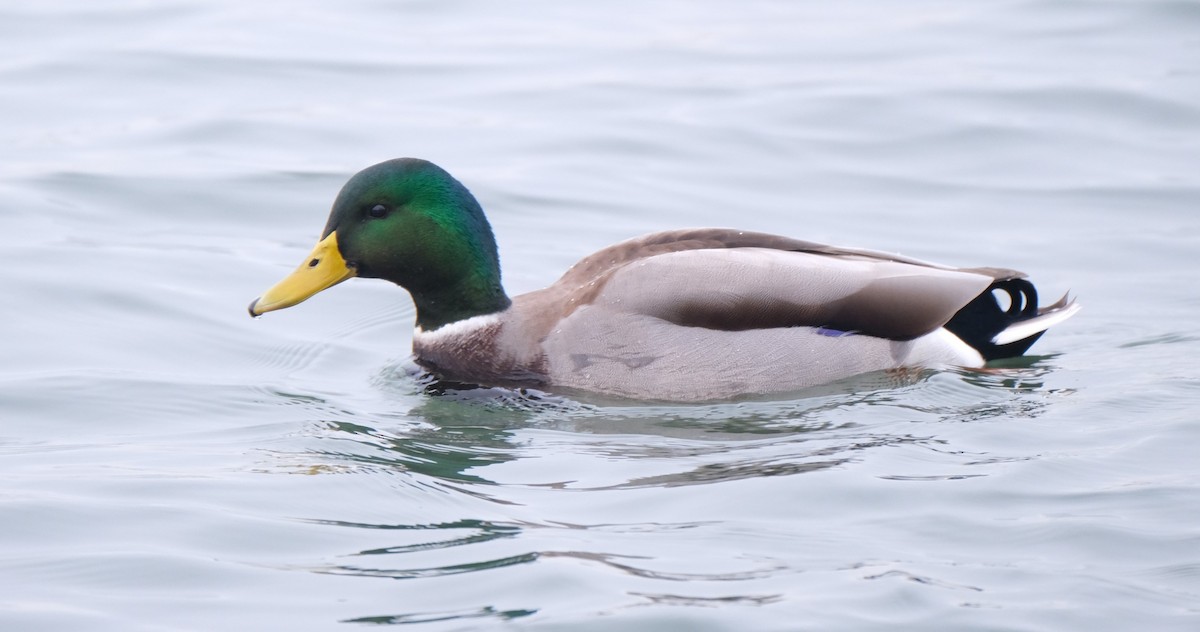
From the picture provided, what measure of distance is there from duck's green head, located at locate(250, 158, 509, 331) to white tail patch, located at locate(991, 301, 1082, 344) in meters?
2.38

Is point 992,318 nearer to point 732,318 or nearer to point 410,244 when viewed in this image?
point 732,318

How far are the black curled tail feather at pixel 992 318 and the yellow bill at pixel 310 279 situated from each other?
289 centimetres

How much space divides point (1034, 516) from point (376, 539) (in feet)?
7.41

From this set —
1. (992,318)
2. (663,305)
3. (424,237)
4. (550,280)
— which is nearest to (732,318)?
(663,305)

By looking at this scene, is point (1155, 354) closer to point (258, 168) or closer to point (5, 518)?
point (5, 518)

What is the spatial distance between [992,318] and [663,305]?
1700mm

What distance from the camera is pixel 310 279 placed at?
788cm

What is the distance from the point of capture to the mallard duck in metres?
7.59

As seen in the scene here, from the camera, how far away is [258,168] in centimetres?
1203

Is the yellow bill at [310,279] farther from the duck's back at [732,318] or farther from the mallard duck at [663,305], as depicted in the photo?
the duck's back at [732,318]

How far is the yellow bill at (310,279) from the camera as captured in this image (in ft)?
25.5

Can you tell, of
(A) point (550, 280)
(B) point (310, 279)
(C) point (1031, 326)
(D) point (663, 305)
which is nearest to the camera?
(D) point (663, 305)

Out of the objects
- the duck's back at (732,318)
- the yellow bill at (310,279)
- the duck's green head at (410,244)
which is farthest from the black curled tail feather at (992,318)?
the yellow bill at (310,279)

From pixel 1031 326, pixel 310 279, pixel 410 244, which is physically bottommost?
pixel 1031 326
